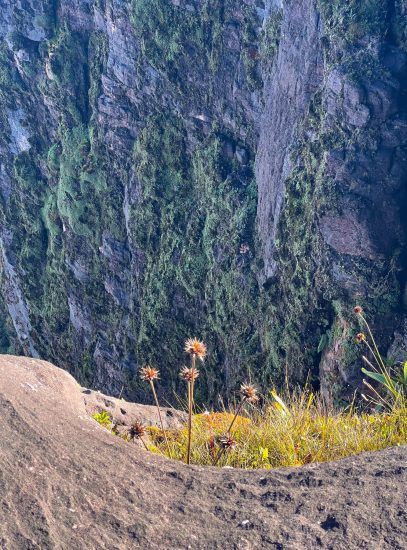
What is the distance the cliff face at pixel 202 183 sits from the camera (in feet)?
42.3

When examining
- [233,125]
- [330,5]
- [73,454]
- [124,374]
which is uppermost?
[330,5]

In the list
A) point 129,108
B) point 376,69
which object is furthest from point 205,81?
point 376,69

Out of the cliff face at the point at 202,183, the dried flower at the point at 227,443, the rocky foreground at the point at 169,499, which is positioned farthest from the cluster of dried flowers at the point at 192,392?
the cliff face at the point at 202,183

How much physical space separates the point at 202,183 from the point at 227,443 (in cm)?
1579

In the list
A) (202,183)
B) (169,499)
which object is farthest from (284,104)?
(169,499)

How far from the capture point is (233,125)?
62.5 feet

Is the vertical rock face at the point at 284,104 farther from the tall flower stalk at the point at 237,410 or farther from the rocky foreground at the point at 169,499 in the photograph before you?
the rocky foreground at the point at 169,499

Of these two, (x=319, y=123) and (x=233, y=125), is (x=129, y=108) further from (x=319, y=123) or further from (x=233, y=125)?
(x=319, y=123)

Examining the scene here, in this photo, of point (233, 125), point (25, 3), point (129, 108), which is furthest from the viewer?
point (25, 3)

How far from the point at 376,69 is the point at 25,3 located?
65.7 feet

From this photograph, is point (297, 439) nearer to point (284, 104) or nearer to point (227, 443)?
point (227, 443)

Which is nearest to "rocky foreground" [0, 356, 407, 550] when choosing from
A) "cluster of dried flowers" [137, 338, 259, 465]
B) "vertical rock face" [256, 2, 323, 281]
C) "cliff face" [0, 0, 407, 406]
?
"cluster of dried flowers" [137, 338, 259, 465]

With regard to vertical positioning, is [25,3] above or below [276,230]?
above

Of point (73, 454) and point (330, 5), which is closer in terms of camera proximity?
point (73, 454)
